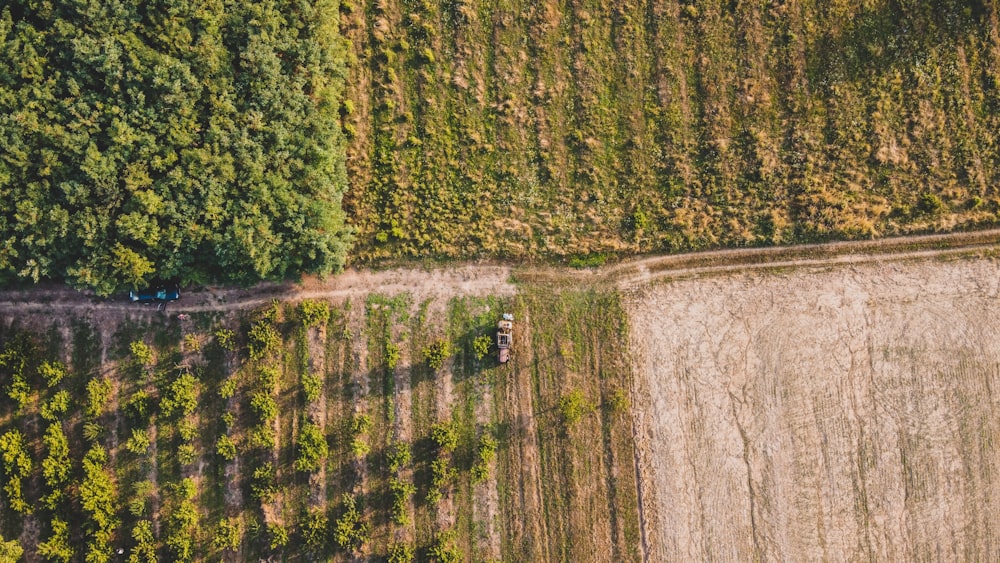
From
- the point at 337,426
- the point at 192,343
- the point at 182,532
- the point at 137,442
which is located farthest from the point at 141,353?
the point at 337,426

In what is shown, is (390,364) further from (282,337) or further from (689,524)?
(689,524)

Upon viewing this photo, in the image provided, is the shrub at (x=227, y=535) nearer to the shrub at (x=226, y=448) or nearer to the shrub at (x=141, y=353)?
the shrub at (x=226, y=448)

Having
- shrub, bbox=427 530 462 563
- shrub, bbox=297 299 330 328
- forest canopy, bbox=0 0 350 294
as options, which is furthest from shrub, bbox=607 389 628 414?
forest canopy, bbox=0 0 350 294

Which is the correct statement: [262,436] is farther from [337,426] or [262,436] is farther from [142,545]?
[142,545]

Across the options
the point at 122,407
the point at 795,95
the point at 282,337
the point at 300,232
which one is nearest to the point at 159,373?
the point at 122,407

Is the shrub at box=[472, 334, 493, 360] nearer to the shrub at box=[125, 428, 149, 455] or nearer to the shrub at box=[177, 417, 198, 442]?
the shrub at box=[177, 417, 198, 442]

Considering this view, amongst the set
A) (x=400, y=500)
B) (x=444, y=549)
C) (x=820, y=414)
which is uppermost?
(x=820, y=414)
